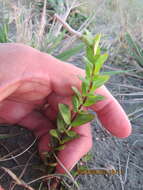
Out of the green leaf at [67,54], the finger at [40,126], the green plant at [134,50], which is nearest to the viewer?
the finger at [40,126]

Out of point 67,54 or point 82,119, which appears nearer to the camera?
point 82,119

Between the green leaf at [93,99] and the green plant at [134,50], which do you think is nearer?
the green leaf at [93,99]

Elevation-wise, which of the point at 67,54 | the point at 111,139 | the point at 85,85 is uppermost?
the point at 85,85

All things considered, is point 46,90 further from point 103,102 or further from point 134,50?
point 134,50

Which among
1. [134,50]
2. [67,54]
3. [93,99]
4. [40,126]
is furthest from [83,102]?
[134,50]

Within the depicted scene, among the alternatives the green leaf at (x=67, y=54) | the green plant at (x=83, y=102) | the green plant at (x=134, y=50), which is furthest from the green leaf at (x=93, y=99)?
the green plant at (x=134, y=50)

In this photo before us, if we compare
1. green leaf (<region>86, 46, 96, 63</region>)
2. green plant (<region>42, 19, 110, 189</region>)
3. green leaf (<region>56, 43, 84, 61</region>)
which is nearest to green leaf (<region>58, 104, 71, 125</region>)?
green plant (<region>42, 19, 110, 189</region>)

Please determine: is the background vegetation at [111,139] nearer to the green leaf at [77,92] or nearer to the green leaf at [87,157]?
the green leaf at [87,157]

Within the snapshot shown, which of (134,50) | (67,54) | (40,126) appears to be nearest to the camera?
(40,126)

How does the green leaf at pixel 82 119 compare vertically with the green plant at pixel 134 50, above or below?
above
